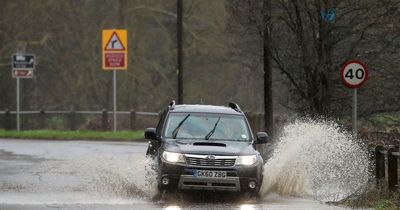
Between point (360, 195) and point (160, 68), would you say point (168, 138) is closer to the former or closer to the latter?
point (360, 195)

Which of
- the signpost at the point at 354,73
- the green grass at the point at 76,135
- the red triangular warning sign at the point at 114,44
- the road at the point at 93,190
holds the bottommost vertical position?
the green grass at the point at 76,135

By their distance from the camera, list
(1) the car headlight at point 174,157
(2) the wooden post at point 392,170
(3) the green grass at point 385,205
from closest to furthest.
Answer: (3) the green grass at point 385,205 → (1) the car headlight at point 174,157 → (2) the wooden post at point 392,170

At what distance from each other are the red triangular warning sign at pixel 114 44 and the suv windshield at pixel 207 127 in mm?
20007

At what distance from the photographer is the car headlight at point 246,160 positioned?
14898mm

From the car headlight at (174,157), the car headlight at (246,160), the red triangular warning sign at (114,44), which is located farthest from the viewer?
the red triangular warning sign at (114,44)

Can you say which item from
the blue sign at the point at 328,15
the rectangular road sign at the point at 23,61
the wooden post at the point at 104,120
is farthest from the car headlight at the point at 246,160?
the wooden post at the point at 104,120

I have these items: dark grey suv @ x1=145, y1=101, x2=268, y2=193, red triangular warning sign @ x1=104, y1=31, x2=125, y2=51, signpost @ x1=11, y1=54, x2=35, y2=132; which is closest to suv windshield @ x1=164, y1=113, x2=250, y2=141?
dark grey suv @ x1=145, y1=101, x2=268, y2=193

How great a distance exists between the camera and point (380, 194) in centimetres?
1517

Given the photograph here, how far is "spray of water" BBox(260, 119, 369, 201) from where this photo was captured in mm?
16516

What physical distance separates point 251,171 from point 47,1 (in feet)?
116

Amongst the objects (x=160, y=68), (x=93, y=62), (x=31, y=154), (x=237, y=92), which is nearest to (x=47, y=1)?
(x=93, y=62)

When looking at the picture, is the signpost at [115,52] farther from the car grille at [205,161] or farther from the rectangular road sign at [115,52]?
the car grille at [205,161]

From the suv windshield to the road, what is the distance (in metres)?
0.79

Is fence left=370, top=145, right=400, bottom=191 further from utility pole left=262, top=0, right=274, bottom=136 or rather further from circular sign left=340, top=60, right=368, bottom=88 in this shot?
utility pole left=262, top=0, right=274, bottom=136
